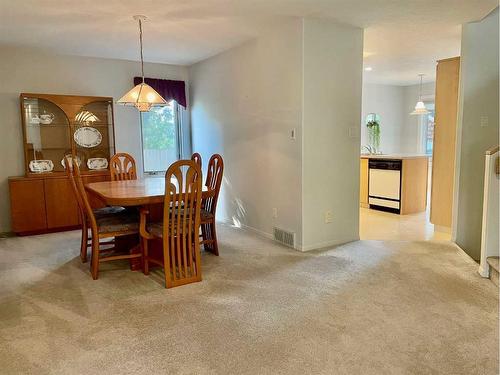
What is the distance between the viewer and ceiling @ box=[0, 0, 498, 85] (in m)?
3.30

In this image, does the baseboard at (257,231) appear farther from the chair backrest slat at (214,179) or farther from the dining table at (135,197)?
the dining table at (135,197)

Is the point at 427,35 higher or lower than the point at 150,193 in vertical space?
higher

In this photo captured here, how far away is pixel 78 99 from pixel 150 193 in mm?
2603

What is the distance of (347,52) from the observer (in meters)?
4.05

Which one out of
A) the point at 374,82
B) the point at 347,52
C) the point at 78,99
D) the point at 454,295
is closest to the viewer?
the point at 454,295

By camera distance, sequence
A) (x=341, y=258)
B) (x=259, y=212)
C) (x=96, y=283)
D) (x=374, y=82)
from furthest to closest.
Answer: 1. (x=374, y=82)
2. (x=259, y=212)
3. (x=341, y=258)
4. (x=96, y=283)

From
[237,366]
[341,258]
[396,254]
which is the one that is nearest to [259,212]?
[341,258]

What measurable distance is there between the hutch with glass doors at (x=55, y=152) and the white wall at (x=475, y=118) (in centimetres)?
434

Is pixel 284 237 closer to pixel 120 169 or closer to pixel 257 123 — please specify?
pixel 257 123

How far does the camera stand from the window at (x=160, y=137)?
5930 millimetres

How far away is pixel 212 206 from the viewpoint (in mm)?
3879

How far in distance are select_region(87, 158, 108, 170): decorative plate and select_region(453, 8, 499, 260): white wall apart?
449 centimetres

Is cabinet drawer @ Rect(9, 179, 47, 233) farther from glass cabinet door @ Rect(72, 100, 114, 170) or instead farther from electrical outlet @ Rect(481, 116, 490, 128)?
electrical outlet @ Rect(481, 116, 490, 128)

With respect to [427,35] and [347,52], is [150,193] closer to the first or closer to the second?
[347,52]
